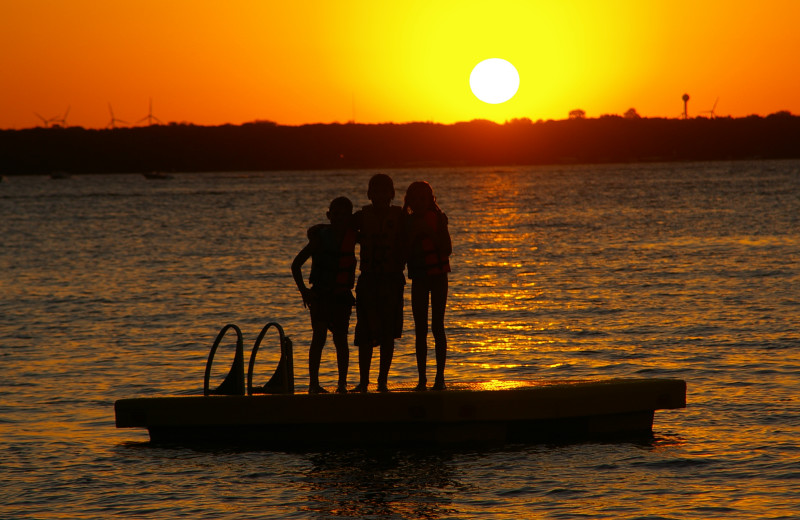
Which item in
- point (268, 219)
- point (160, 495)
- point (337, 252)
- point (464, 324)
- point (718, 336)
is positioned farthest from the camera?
point (268, 219)

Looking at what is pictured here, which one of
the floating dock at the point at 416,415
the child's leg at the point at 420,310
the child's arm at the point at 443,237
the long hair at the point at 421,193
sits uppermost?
the long hair at the point at 421,193

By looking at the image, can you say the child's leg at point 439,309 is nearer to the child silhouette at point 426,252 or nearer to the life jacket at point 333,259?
the child silhouette at point 426,252

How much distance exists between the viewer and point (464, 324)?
886 inches

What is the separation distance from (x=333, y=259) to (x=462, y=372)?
609 cm

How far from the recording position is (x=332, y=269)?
36.3 feet

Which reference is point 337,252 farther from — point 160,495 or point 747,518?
point 747,518

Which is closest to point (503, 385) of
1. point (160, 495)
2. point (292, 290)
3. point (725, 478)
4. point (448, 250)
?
point (448, 250)

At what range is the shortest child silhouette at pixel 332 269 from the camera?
10953 millimetres

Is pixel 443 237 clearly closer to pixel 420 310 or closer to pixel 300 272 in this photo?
pixel 420 310

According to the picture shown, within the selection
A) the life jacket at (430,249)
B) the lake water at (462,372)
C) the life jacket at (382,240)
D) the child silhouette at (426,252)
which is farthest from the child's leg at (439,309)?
the lake water at (462,372)

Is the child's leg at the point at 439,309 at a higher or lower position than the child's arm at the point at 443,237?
lower

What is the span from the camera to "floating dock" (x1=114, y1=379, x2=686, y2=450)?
1124 cm

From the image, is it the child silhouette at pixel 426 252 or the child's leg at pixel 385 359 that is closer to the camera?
the child silhouette at pixel 426 252

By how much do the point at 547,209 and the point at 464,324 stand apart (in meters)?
67.2
